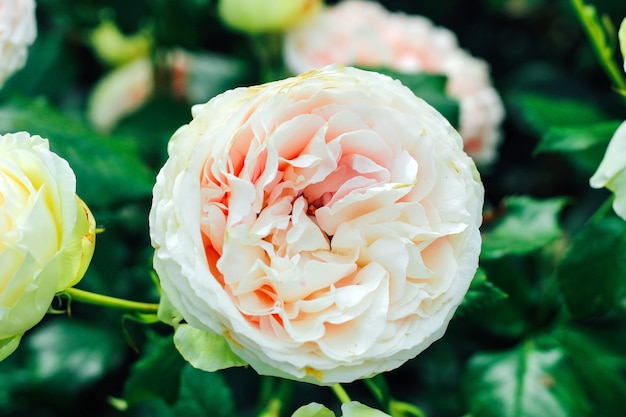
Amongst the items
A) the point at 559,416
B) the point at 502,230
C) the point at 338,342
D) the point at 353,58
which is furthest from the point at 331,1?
the point at 338,342

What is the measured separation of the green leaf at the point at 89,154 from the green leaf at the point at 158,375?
185 millimetres

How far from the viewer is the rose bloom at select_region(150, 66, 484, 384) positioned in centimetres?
47

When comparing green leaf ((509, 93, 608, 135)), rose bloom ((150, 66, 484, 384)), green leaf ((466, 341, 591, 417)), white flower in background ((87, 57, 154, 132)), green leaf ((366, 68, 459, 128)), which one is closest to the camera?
rose bloom ((150, 66, 484, 384))

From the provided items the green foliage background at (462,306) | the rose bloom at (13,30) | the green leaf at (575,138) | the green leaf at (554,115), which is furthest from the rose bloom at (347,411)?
the green leaf at (554,115)

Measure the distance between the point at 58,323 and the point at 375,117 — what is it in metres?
0.63

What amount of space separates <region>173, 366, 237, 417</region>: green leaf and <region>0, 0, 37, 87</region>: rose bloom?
12.4 inches

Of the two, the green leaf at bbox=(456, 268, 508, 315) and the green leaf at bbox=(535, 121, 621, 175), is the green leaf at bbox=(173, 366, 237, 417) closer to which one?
the green leaf at bbox=(456, 268, 508, 315)

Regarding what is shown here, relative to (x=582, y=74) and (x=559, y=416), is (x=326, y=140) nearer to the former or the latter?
(x=559, y=416)

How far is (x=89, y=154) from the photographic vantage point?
833 mm

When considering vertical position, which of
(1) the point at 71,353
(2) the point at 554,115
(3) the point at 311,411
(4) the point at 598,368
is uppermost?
(3) the point at 311,411

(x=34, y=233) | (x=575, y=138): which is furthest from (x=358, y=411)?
(x=575, y=138)

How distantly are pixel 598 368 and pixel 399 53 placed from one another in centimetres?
47

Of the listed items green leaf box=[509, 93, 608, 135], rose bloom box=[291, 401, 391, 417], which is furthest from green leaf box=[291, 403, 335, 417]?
green leaf box=[509, 93, 608, 135]

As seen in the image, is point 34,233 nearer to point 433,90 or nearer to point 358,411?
point 358,411
